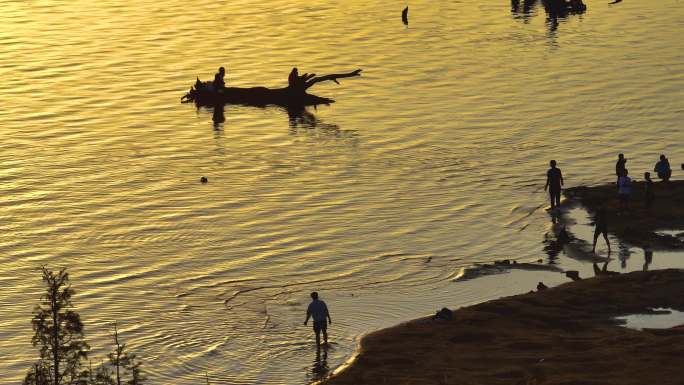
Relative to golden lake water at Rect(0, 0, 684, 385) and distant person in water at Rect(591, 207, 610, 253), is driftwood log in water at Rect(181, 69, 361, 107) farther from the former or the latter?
distant person in water at Rect(591, 207, 610, 253)

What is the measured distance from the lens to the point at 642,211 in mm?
38219

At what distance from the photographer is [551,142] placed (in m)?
50.3

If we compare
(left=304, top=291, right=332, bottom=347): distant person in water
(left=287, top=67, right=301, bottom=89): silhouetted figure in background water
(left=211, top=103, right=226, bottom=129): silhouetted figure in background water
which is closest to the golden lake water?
(left=211, top=103, right=226, bottom=129): silhouetted figure in background water

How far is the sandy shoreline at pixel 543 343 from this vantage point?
2544cm

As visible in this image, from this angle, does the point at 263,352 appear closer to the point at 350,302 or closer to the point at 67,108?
the point at 350,302

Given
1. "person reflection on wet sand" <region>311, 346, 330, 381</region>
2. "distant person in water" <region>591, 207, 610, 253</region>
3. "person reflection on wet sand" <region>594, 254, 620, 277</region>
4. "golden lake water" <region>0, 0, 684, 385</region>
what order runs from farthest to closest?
1. "distant person in water" <region>591, 207, 610, 253</region>
2. "person reflection on wet sand" <region>594, 254, 620, 277</region>
3. "golden lake water" <region>0, 0, 684, 385</region>
4. "person reflection on wet sand" <region>311, 346, 330, 381</region>

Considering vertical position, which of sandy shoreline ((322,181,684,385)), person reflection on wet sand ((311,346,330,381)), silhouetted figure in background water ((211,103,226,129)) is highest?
silhouetted figure in background water ((211,103,226,129))

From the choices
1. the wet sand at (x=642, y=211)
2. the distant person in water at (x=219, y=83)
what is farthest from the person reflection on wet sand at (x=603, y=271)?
the distant person in water at (x=219, y=83)

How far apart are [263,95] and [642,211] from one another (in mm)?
23858

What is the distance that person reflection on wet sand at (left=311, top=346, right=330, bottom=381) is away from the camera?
27.3 m

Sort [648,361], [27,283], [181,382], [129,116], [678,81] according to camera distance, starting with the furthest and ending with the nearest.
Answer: [678,81] < [129,116] < [27,283] < [181,382] < [648,361]

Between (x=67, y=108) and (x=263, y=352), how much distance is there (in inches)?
1271

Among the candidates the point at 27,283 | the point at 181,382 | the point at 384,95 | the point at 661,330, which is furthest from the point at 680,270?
the point at 384,95

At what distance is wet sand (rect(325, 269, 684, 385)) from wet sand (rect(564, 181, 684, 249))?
12.3ft
